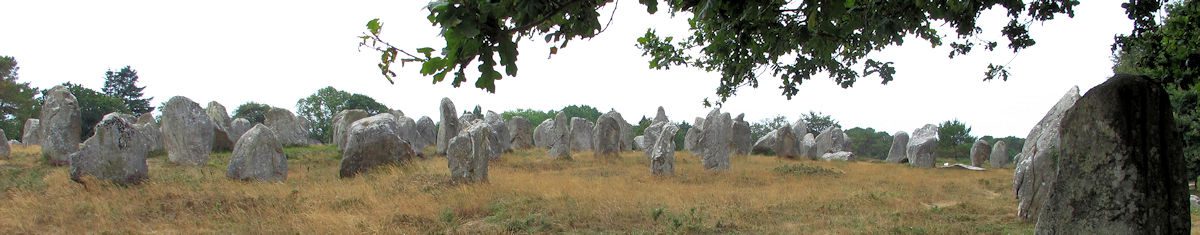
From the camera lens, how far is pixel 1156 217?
13.5 feet

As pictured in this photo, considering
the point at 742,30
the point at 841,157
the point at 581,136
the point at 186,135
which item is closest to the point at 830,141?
the point at 841,157

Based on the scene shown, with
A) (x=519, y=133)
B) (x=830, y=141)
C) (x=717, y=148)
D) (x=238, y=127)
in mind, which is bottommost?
(x=717, y=148)

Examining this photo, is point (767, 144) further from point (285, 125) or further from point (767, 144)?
point (285, 125)

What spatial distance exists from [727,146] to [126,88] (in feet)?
151

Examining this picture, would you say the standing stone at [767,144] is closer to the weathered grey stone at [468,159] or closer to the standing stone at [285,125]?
the standing stone at [285,125]

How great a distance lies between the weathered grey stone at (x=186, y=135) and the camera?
698 inches

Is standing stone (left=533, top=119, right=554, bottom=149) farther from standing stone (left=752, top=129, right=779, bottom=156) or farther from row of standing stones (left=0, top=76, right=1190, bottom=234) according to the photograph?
standing stone (left=752, top=129, right=779, bottom=156)

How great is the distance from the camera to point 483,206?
31.4 ft

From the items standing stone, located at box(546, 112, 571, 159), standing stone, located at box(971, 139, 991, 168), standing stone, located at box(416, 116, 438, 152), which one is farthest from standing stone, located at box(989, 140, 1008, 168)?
standing stone, located at box(416, 116, 438, 152)

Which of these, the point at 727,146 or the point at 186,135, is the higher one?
the point at 727,146

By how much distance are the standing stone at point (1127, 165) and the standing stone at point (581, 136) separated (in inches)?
944

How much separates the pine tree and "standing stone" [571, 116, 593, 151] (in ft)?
117

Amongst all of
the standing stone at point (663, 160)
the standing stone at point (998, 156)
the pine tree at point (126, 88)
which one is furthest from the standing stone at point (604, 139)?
the pine tree at point (126, 88)

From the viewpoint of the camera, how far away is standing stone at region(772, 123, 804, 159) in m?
27.9
